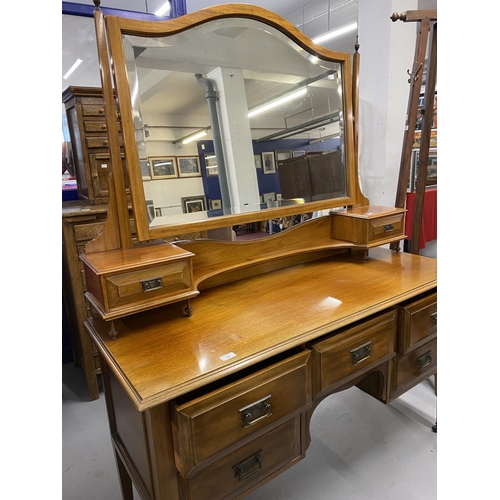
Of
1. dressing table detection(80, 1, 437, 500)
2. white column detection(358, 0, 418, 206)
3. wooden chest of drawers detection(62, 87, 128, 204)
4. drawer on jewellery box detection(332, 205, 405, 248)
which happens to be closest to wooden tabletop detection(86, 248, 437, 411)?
dressing table detection(80, 1, 437, 500)

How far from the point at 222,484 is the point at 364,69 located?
2.06 m

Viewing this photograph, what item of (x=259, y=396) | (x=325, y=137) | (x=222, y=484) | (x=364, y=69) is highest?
(x=364, y=69)

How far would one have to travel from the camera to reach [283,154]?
1385mm

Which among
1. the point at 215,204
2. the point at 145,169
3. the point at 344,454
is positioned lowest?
the point at 344,454

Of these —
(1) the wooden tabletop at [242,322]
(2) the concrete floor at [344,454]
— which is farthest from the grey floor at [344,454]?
(1) the wooden tabletop at [242,322]

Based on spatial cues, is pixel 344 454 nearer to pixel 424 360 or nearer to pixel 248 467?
pixel 424 360

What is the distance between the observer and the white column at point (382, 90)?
1923 mm

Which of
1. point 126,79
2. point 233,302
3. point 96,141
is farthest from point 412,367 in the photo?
point 96,141

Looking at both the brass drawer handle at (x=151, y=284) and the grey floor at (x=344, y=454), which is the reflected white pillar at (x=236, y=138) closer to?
the brass drawer handle at (x=151, y=284)

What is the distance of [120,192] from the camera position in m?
1.11

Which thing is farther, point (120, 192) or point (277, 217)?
point (277, 217)

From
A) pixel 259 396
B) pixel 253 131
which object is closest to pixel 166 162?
pixel 253 131
